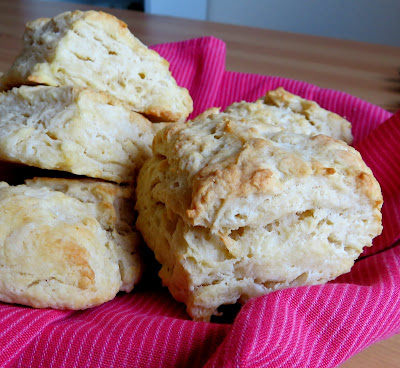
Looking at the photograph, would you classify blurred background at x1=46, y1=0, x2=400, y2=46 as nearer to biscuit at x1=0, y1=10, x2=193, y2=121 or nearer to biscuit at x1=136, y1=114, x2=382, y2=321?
biscuit at x1=0, y1=10, x2=193, y2=121

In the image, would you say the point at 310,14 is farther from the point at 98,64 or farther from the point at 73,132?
the point at 73,132

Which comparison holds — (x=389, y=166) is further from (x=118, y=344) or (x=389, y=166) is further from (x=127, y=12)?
(x=127, y=12)

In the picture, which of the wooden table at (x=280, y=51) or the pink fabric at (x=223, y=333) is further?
the wooden table at (x=280, y=51)

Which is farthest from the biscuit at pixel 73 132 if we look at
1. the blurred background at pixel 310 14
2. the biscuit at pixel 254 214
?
the blurred background at pixel 310 14

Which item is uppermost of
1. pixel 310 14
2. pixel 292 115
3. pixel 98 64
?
pixel 98 64

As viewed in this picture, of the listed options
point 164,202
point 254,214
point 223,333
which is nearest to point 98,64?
point 164,202

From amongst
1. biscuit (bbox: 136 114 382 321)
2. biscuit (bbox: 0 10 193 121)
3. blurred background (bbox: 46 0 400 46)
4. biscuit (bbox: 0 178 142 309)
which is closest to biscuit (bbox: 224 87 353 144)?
biscuit (bbox: 0 10 193 121)

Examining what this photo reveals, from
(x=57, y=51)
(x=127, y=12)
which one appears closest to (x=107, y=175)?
(x=57, y=51)

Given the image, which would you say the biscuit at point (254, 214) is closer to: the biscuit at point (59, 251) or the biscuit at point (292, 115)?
the biscuit at point (59, 251)
